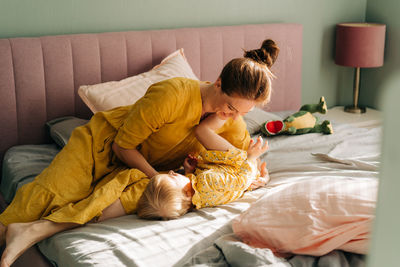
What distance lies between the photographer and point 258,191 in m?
1.72

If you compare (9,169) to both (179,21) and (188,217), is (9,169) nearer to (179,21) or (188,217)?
(188,217)

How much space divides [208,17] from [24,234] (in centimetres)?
187

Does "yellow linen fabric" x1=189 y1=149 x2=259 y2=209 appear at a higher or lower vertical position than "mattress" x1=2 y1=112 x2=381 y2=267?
higher

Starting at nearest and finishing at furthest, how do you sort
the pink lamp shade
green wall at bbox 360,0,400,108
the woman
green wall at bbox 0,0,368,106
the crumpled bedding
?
the crumpled bedding → the woman → green wall at bbox 0,0,368,106 → the pink lamp shade → green wall at bbox 360,0,400,108

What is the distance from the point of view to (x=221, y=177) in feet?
5.17

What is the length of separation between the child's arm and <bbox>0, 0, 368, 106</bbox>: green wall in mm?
1078

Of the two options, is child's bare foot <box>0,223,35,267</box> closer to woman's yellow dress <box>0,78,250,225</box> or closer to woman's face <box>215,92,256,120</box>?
woman's yellow dress <box>0,78,250,225</box>

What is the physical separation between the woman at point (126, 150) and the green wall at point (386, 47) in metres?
1.90

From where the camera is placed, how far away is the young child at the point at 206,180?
1465mm

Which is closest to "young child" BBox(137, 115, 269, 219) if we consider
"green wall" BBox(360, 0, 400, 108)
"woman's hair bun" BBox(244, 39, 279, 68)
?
"woman's hair bun" BBox(244, 39, 279, 68)

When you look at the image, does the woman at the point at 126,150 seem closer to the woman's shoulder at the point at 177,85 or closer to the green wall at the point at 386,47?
the woman's shoulder at the point at 177,85

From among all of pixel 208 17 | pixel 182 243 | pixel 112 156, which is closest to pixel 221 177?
pixel 182 243

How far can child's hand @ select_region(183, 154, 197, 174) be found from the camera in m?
1.72

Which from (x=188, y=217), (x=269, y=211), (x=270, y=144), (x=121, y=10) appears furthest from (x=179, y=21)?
(x=269, y=211)
